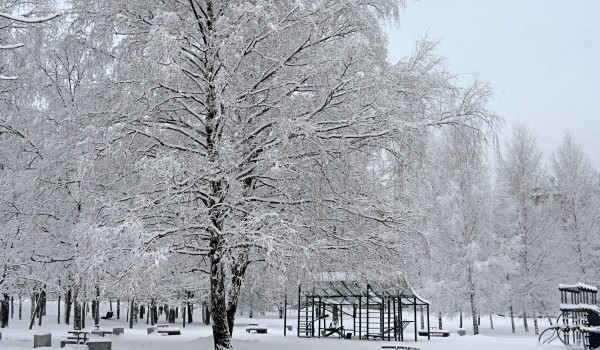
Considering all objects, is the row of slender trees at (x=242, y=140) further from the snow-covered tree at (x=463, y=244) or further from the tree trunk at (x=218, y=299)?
the snow-covered tree at (x=463, y=244)

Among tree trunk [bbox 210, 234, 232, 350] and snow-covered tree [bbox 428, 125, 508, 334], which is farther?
snow-covered tree [bbox 428, 125, 508, 334]

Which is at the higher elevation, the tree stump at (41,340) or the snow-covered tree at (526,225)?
the snow-covered tree at (526,225)

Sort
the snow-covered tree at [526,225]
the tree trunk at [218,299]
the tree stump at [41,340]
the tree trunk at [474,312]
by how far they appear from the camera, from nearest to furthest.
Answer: the tree trunk at [218,299] → the tree stump at [41,340] → the tree trunk at [474,312] → the snow-covered tree at [526,225]

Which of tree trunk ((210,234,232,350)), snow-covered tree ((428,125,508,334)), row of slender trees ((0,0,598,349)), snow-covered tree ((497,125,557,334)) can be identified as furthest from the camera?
snow-covered tree ((497,125,557,334))

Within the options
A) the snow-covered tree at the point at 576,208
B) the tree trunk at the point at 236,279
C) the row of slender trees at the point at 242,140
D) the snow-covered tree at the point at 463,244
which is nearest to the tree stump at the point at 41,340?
the row of slender trees at the point at 242,140

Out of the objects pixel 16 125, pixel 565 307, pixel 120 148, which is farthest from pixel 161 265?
pixel 565 307

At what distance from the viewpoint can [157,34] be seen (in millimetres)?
8953

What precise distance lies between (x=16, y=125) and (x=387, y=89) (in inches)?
443

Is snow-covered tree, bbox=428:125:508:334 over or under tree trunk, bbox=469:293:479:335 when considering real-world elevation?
over

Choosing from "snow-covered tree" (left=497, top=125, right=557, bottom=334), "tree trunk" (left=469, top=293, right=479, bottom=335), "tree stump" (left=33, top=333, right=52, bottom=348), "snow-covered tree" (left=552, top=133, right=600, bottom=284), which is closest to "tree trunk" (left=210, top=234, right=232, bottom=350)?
"tree stump" (left=33, top=333, right=52, bottom=348)

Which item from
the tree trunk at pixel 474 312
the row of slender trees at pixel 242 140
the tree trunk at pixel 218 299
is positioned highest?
the row of slender trees at pixel 242 140

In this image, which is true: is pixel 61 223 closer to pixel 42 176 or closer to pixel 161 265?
pixel 42 176

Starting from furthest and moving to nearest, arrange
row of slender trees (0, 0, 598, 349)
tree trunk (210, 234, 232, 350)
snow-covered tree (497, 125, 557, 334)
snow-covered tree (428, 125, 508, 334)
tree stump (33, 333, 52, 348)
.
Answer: snow-covered tree (497, 125, 557, 334) → snow-covered tree (428, 125, 508, 334) → tree stump (33, 333, 52, 348) → tree trunk (210, 234, 232, 350) → row of slender trees (0, 0, 598, 349)

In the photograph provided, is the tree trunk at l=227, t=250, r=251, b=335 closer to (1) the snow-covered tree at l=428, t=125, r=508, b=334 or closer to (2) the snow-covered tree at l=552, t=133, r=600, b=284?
(1) the snow-covered tree at l=428, t=125, r=508, b=334
